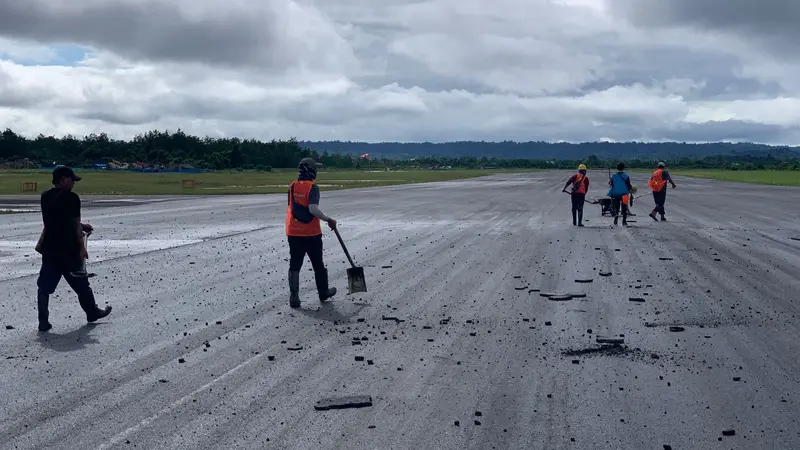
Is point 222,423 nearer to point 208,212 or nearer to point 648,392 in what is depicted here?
point 648,392

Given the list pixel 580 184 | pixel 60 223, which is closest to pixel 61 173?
pixel 60 223

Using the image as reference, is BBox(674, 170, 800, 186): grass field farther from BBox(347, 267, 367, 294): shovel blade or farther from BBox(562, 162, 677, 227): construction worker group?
BBox(347, 267, 367, 294): shovel blade

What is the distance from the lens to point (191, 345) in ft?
29.4

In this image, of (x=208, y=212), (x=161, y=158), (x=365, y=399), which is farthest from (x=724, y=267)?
(x=161, y=158)

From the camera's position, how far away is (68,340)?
30.7ft

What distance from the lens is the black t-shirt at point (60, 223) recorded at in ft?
32.7

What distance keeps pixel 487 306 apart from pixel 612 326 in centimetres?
180

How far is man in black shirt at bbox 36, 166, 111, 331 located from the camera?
998cm

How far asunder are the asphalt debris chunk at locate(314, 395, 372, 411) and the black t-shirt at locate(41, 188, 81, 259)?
4559mm

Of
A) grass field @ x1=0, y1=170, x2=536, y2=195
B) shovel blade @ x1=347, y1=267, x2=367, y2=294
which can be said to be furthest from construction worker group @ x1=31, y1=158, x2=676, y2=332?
grass field @ x1=0, y1=170, x2=536, y2=195

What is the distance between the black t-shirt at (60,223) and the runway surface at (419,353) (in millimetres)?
868

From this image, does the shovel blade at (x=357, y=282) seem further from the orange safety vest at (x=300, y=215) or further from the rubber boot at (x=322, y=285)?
the orange safety vest at (x=300, y=215)

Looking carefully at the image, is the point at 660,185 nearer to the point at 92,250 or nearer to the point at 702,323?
the point at 92,250

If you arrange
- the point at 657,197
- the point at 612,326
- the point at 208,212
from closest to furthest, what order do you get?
the point at 612,326 → the point at 657,197 → the point at 208,212
